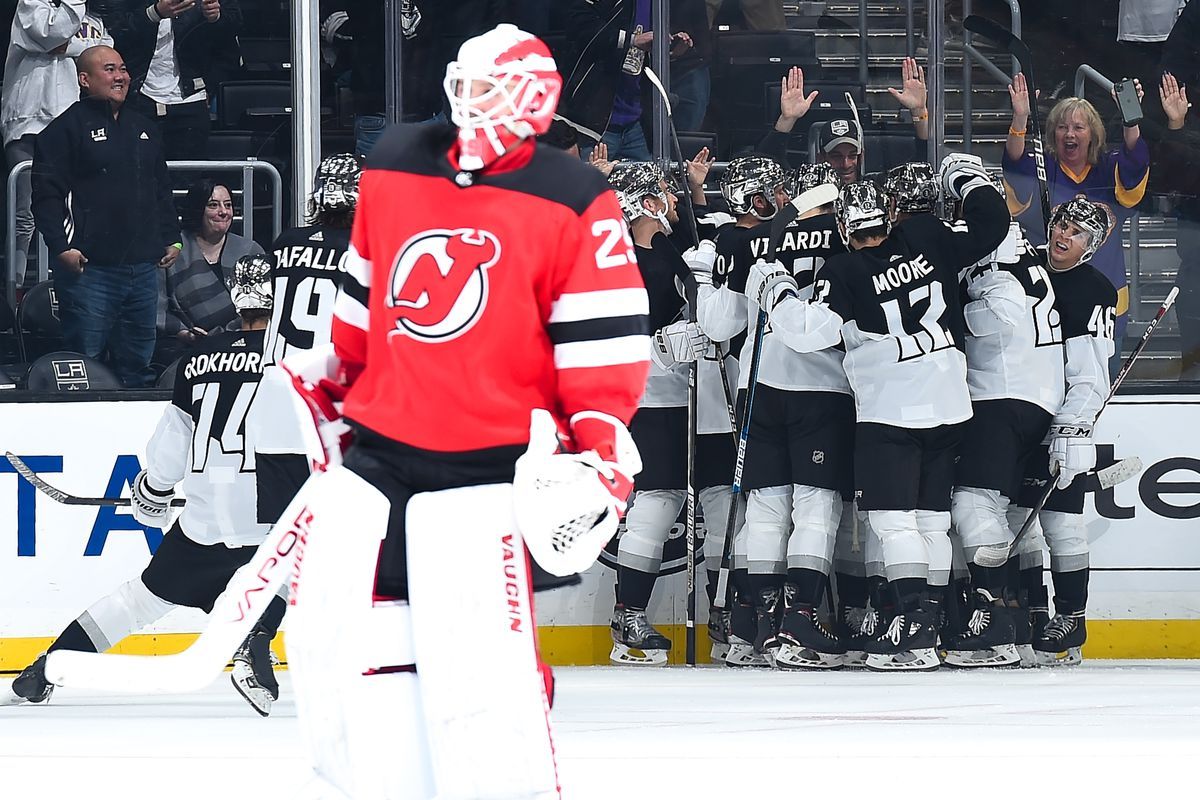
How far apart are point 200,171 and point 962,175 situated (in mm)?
2487

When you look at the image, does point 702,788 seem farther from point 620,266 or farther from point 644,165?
point 644,165

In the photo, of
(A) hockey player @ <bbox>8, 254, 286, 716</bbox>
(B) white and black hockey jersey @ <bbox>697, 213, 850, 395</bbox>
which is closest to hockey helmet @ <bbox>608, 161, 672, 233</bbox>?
(B) white and black hockey jersey @ <bbox>697, 213, 850, 395</bbox>

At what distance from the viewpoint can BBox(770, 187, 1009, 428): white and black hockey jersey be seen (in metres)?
5.79

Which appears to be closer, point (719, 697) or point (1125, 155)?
point (719, 697)

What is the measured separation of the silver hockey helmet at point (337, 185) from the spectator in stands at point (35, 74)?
57.6 inches

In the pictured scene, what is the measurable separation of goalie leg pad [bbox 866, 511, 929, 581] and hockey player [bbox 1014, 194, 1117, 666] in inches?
20.8

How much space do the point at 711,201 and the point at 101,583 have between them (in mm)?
→ 2444

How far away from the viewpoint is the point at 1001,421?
6035 mm

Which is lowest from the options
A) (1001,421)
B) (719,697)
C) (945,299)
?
(719,697)

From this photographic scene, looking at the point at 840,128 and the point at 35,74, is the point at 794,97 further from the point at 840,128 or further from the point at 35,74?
the point at 35,74

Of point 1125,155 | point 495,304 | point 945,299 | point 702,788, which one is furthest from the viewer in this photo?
point 1125,155

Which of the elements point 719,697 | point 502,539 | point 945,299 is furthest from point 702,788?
point 945,299

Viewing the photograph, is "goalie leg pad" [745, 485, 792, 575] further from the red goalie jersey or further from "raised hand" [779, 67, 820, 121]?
the red goalie jersey

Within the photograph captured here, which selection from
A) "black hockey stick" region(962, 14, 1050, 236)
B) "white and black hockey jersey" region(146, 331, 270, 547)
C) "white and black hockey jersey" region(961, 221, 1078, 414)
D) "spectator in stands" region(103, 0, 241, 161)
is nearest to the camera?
"white and black hockey jersey" region(146, 331, 270, 547)
